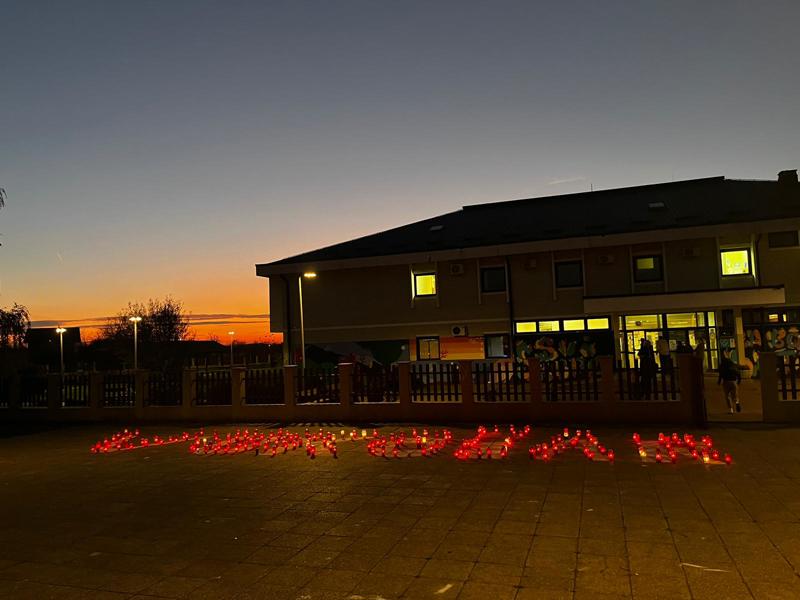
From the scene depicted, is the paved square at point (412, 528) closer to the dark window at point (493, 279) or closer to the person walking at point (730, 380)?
the person walking at point (730, 380)

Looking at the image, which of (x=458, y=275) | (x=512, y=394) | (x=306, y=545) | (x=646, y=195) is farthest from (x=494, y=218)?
(x=306, y=545)

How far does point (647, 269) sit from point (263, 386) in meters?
17.3

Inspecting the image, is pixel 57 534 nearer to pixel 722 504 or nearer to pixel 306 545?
pixel 306 545

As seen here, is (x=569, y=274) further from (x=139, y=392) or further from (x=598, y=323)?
(x=139, y=392)

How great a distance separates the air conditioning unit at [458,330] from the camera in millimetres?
26766

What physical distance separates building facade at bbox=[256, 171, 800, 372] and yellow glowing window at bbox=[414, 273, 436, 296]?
0.23ft

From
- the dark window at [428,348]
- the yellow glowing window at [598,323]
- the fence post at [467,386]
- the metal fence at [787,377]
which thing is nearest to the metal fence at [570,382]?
the fence post at [467,386]

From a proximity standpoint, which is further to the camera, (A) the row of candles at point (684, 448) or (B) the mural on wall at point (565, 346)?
(B) the mural on wall at point (565, 346)

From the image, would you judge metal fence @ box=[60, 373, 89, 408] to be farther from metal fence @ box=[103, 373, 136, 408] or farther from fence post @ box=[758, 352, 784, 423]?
fence post @ box=[758, 352, 784, 423]

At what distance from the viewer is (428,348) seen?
2736 centimetres

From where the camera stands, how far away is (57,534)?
6.62m

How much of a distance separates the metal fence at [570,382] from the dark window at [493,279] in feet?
41.9

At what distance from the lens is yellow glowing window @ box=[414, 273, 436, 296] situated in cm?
2752

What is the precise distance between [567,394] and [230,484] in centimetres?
814
